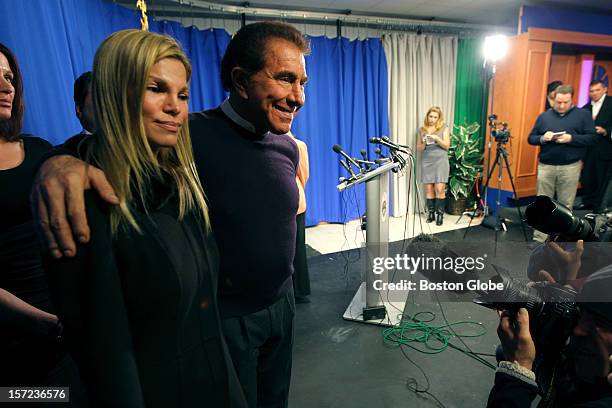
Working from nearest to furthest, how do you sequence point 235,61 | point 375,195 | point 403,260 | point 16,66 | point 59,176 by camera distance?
point 59,176
point 235,61
point 16,66
point 375,195
point 403,260

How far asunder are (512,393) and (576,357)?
7.5 inches

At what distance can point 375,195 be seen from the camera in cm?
229

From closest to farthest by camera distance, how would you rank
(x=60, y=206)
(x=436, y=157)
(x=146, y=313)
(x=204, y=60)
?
(x=60, y=206), (x=146, y=313), (x=204, y=60), (x=436, y=157)

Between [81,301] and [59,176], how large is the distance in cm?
21

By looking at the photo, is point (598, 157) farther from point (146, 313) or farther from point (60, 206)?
point (60, 206)

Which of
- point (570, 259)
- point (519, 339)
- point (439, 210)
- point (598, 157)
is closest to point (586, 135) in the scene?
point (598, 157)

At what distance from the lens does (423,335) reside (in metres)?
2.33

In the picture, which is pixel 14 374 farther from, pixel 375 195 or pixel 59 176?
pixel 375 195

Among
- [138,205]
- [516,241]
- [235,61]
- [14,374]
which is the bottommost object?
[516,241]

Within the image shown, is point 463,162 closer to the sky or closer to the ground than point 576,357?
closer to the ground

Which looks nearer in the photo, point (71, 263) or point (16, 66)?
point (71, 263)

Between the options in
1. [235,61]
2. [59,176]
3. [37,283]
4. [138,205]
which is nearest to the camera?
[59,176]

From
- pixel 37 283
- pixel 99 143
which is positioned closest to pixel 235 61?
pixel 99 143

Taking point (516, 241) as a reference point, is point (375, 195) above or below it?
above
